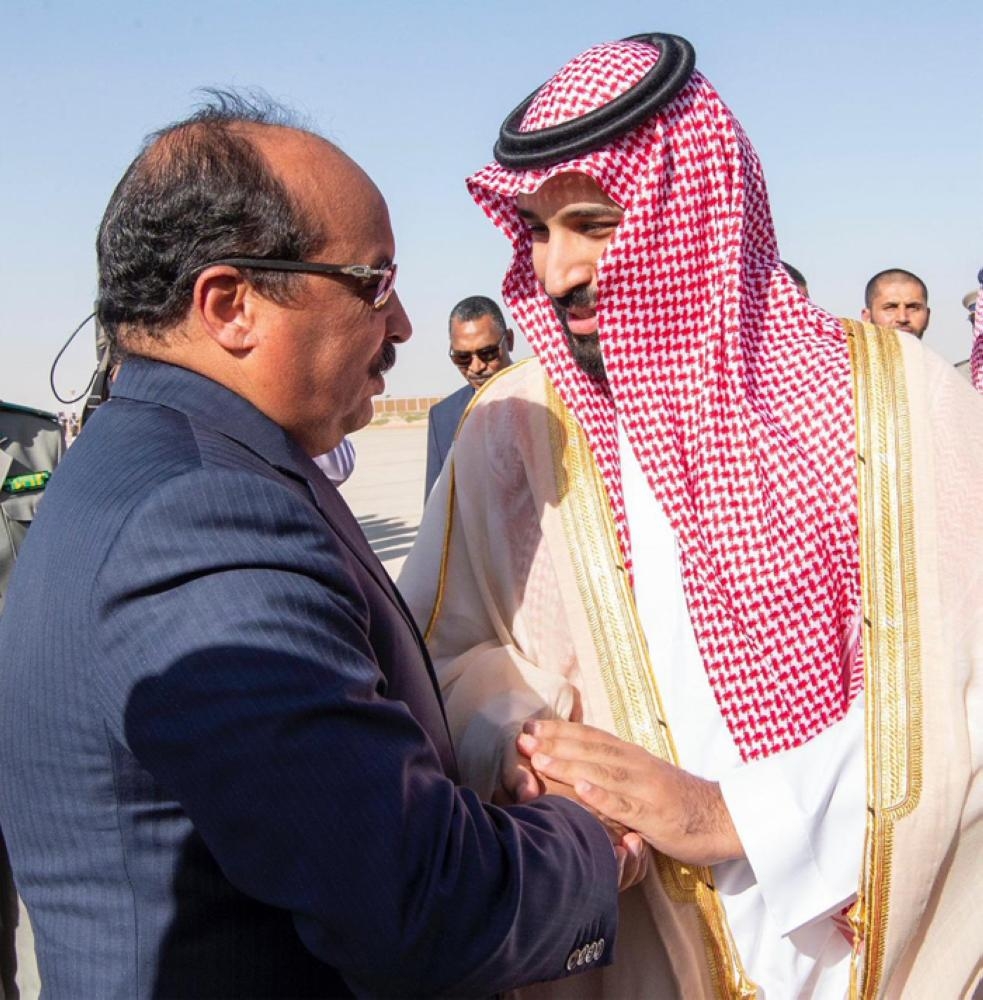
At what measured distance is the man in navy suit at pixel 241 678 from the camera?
4.43ft

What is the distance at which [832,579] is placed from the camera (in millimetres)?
2172

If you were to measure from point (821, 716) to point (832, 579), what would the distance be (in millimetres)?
260

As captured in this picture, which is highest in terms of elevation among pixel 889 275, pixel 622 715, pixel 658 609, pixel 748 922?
pixel 889 275

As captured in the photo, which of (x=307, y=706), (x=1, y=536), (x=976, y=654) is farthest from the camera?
(x=1, y=536)

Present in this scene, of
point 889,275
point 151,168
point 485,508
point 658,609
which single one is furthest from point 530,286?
point 889,275

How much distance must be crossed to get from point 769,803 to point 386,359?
1022 mm

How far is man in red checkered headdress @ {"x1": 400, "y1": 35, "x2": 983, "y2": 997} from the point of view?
203 centimetres

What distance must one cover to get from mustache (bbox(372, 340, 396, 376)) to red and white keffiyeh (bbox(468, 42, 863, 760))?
1.85ft

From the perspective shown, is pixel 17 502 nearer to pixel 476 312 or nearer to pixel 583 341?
pixel 583 341

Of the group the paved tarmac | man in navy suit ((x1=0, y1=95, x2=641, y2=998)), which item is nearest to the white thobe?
man in navy suit ((x1=0, y1=95, x2=641, y2=998))

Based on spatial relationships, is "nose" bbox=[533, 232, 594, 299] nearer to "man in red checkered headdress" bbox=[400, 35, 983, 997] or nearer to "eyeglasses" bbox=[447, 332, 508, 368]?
"man in red checkered headdress" bbox=[400, 35, 983, 997]

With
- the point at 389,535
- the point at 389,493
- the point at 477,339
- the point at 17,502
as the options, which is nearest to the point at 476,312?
the point at 477,339

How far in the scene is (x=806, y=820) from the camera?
203cm

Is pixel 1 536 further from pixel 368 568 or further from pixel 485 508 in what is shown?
pixel 368 568
